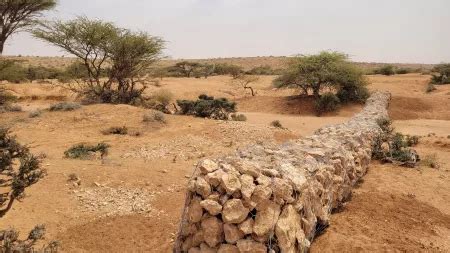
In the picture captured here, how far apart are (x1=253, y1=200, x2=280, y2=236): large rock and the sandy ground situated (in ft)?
4.64

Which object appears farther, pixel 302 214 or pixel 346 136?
pixel 346 136

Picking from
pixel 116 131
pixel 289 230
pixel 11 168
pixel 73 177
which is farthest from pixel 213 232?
pixel 116 131

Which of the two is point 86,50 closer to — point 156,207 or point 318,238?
point 156,207

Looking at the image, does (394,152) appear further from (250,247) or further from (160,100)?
(160,100)

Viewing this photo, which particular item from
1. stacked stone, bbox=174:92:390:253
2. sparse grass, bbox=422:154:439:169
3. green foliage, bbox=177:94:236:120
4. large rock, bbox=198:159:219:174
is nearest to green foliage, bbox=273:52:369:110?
green foliage, bbox=177:94:236:120

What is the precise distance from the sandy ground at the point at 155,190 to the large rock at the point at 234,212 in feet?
5.62

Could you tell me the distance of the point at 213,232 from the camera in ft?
14.6

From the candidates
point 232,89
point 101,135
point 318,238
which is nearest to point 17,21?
point 101,135

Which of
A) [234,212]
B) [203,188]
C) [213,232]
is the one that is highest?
[203,188]

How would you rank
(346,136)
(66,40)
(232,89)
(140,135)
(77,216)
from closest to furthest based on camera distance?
(77,216), (346,136), (140,135), (66,40), (232,89)

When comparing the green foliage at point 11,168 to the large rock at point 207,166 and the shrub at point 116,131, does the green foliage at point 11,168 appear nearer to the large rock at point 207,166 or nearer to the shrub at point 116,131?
the large rock at point 207,166

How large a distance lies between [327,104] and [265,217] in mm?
17424

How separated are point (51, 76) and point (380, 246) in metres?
29.5

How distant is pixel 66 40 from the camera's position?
19859 mm
